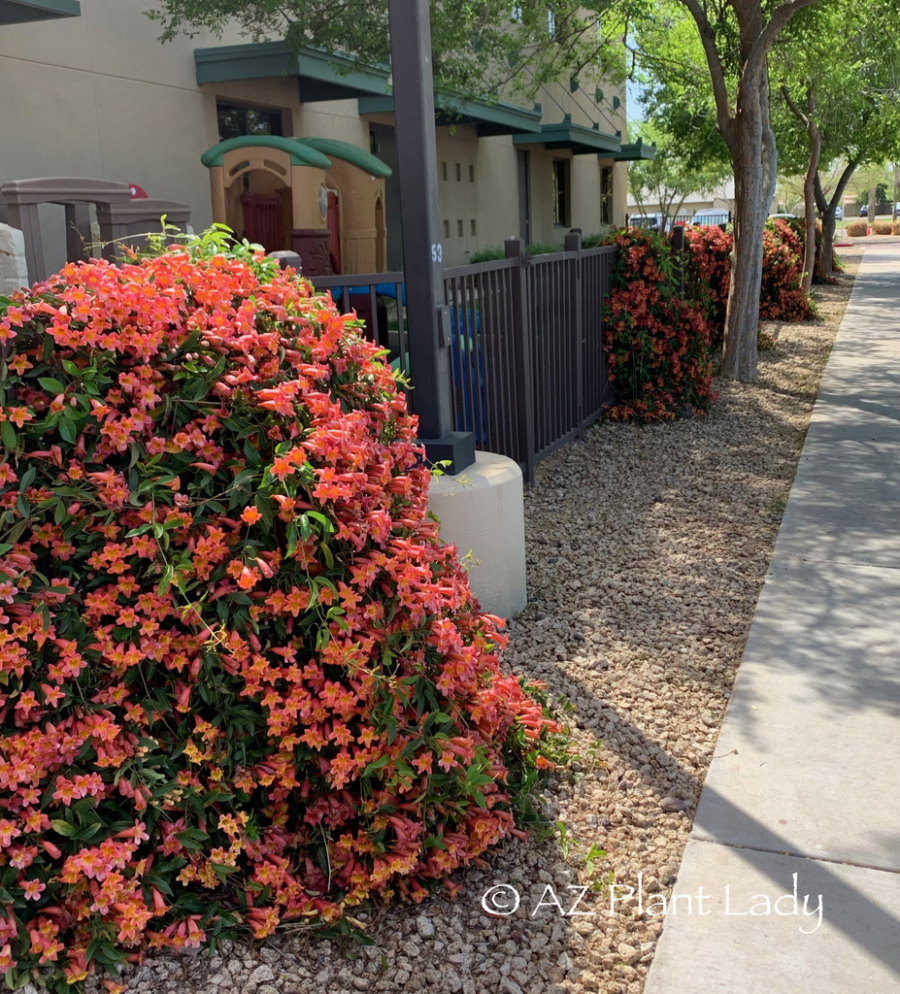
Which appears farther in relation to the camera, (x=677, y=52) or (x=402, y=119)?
(x=677, y=52)

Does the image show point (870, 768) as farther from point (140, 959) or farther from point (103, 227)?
point (103, 227)

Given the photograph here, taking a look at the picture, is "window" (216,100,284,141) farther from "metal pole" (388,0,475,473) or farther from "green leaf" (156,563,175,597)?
"green leaf" (156,563,175,597)

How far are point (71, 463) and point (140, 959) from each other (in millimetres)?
1252

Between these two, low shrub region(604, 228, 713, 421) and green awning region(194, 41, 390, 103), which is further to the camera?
green awning region(194, 41, 390, 103)

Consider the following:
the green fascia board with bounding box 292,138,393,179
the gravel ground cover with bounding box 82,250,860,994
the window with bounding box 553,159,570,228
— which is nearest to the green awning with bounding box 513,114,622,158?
the window with bounding box 553,159,570,228

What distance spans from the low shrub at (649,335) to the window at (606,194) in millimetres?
20989

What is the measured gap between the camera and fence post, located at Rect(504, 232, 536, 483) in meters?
7.31

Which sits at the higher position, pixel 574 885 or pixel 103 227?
pixel 103 227

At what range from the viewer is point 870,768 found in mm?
3648

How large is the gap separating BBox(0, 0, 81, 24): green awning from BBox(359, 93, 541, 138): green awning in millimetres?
4990

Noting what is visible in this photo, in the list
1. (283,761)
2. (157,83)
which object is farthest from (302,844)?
(157,83)

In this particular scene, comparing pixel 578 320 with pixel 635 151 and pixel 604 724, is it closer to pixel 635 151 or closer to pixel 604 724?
pixel 604 724

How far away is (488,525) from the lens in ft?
16.0

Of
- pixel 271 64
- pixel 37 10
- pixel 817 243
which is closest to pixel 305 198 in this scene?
pixel 271 64
